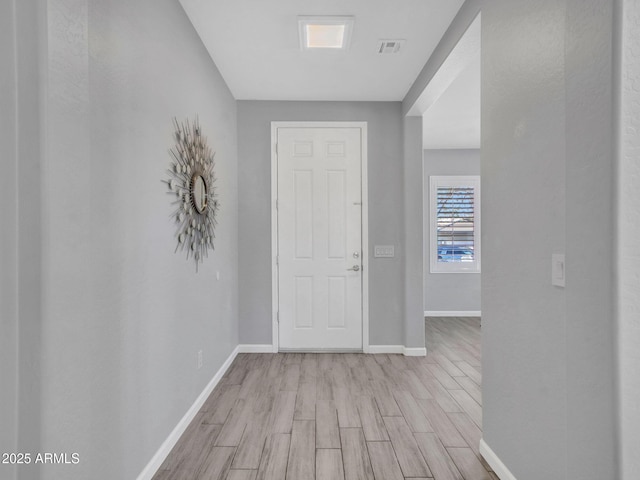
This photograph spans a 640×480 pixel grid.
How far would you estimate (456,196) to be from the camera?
5.61m

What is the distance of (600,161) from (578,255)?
Answer: 255 millimetres

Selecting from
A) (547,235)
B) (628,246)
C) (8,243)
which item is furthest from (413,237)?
(8,243)

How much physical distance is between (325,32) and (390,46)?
480 mm

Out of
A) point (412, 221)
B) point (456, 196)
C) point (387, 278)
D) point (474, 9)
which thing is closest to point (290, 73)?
point (474, 9)

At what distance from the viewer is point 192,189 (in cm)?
234

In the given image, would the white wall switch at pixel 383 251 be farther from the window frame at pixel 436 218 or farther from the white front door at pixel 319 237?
the window frame at pixel 436 218

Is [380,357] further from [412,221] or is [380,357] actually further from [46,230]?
[46,230]

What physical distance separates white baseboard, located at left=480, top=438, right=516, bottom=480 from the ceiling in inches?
Result: 97.6

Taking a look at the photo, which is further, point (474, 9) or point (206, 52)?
point (206, 52)

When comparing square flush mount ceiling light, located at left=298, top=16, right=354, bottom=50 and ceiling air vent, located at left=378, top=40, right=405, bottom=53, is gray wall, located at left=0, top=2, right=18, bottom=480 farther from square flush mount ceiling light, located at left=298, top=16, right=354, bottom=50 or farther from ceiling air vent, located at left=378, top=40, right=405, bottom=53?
ceiling air vent, located at left=378, top=40, right=405, bottom=53

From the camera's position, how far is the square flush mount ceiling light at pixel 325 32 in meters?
2.29

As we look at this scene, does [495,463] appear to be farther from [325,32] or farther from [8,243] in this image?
[325,32]

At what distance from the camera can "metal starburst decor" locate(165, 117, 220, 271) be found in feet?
6.97

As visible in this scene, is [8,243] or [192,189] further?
[192,189]
